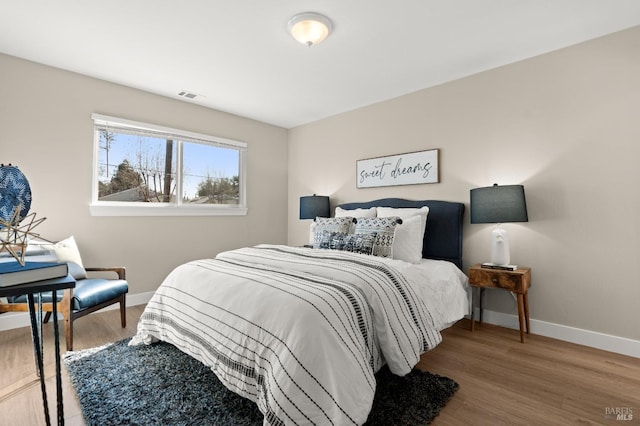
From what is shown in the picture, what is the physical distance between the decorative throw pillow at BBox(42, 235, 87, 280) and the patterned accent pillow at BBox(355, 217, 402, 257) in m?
2.55

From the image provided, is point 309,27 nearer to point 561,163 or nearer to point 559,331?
point 561,163

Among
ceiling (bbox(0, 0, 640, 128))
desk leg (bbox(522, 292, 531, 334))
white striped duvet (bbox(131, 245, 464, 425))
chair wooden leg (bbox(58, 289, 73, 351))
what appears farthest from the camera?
desk leg (bbox(522, 292, 531, 334))

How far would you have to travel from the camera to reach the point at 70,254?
115 inches

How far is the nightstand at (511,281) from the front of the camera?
257cm

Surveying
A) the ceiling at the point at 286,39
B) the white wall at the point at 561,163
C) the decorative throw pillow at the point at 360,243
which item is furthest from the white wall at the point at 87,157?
the white wall at the point at 561,163

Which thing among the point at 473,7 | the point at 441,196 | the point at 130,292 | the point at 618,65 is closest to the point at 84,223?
the point at 130,292

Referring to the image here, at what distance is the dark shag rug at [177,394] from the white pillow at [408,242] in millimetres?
1035

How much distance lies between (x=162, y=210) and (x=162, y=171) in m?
0.49

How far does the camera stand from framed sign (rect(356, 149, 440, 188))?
3512 millimetres

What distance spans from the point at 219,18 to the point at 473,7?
1.82 m

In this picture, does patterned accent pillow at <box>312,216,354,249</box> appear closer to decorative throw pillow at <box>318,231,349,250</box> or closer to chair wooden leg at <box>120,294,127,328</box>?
decorative throw pillow at <box>318,231,349,250</box>

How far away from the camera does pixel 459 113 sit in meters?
3.33

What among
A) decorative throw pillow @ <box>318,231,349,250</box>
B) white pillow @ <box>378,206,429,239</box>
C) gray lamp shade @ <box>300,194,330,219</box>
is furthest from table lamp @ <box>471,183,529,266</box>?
gray lamp shade @ <box>300,194,330,219</box>

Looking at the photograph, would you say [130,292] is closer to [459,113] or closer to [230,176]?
[230,176]
